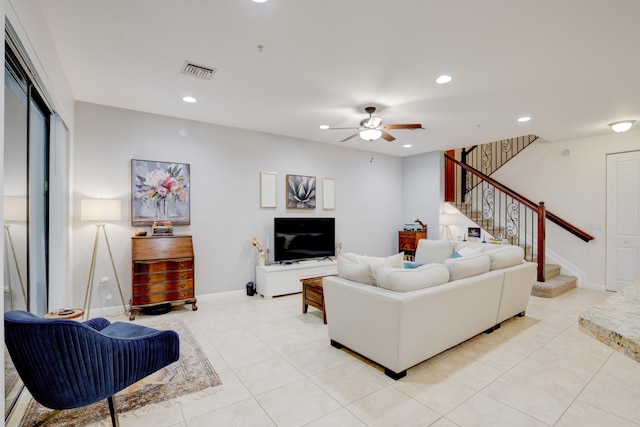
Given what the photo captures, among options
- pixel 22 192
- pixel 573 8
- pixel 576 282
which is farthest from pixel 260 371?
pixel 576 282

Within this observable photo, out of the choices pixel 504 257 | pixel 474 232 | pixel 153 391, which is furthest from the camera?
pixel 474 232

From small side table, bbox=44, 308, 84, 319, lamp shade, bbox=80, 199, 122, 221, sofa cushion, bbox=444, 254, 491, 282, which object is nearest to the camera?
small side table, bbox=44, 308, 84, 319

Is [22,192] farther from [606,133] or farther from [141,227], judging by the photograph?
[606,133]

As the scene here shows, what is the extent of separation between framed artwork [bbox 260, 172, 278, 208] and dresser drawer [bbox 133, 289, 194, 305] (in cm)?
186

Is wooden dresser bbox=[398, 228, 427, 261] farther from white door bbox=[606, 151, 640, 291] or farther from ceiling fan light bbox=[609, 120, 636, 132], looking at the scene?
ceiling fan light bbox=[609, 120, 636, 132]

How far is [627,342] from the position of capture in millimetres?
825

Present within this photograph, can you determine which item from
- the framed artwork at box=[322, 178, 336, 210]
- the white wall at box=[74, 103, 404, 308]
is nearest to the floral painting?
the white wall at box=[74, 103, 404, 308]

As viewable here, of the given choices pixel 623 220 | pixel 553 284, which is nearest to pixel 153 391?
pixel 553 284

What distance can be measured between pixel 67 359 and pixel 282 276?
11.8ft

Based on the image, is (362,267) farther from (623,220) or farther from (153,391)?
(623,220)

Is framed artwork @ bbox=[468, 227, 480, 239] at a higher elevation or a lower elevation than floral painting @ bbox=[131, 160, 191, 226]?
lower

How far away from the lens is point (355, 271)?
115 inches

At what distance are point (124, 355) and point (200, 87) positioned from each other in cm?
284

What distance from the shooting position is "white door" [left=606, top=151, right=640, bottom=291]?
16.9 ft
